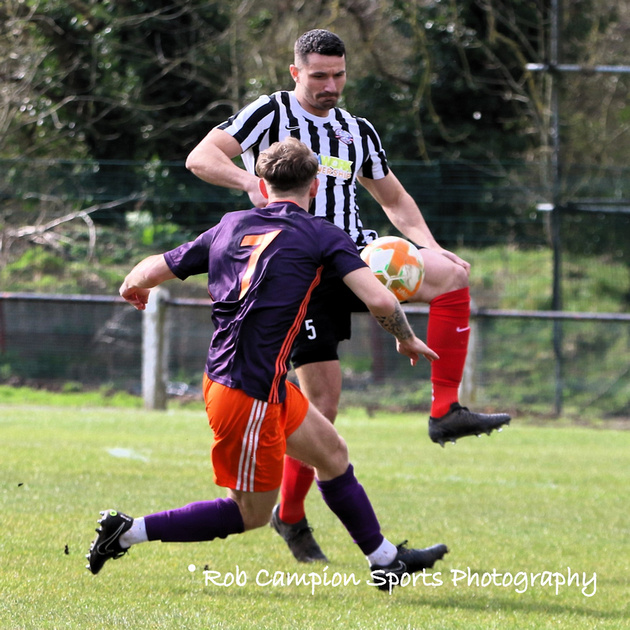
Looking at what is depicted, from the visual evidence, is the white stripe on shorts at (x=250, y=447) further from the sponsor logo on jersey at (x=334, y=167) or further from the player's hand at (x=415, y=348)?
the sponsor logo on jersey at (x=334, y=167)

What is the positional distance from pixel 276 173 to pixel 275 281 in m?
0.43

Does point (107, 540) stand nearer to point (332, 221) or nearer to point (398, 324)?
point (398, 324)

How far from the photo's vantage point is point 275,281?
364cm

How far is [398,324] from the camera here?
3.71 metres

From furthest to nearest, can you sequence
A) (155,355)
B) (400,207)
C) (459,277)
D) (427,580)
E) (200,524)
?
(155,355)
(400,207)
(459,277)
(427,580)
(200,524)

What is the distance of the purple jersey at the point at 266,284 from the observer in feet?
12.0

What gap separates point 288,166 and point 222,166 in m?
0.41

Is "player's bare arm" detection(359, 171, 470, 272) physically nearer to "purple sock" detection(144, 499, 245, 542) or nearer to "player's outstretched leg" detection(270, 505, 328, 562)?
"player's outstretched leg" detection(270, 505, 328, 562)

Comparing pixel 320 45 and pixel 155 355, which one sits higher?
pixel 320 45

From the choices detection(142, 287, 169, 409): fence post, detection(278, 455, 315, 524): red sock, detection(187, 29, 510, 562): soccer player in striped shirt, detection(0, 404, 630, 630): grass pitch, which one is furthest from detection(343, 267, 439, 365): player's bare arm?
detection(142, 287, 169, 409): fence post

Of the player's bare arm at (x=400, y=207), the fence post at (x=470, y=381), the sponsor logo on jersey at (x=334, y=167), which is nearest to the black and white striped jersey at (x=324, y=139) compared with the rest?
the sponsor logo on jersey at (x=334, y=167)

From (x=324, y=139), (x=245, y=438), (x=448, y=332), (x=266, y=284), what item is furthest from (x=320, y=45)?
(x=245, y=438)

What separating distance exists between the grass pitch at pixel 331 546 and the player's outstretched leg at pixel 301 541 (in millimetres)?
87

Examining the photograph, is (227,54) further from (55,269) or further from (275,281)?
(275,281)
